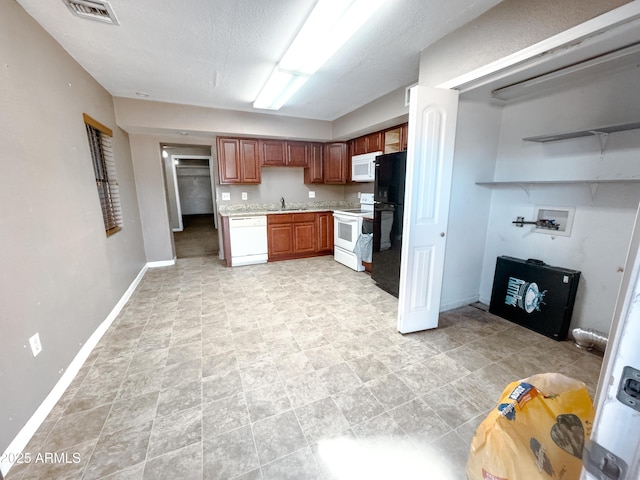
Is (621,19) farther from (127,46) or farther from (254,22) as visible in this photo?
(127,46)

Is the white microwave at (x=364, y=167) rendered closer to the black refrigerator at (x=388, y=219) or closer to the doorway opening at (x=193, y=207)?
the black refrigerator at (x=388, y=219)

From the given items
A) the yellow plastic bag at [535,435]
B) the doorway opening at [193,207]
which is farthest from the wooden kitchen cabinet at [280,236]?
the yellow plastic bag at [535,435]

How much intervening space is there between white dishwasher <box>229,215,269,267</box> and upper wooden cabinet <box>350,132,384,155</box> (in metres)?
1.97

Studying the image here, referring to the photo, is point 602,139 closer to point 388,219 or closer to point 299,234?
point 388,219

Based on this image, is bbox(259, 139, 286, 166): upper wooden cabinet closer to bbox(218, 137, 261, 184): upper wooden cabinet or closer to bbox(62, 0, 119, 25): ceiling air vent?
bbox(218, 137, 261, 184): upper wooden cabinet

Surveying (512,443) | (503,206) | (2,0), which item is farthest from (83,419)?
(503,206)

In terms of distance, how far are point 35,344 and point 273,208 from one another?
12.5 feet

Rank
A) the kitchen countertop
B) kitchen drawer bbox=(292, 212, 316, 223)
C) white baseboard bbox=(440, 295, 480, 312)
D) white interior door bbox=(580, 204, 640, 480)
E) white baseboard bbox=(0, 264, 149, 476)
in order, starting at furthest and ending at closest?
kitchen drawer bbox=(292, 212, 316, 223) < the kitchen countertop < white baseboard bbox=(440, 295, 480, 312) < white baseboard bbox=(0, 264, 149, 476) < white interior door bbox=(580, 204, 640, 480)

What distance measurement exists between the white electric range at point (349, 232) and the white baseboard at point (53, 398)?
3065mm

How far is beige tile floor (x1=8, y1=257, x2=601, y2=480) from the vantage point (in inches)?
51.4

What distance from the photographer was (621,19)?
1263 millimetres

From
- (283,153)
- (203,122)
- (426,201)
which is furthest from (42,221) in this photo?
(283,153)

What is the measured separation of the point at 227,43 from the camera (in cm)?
218

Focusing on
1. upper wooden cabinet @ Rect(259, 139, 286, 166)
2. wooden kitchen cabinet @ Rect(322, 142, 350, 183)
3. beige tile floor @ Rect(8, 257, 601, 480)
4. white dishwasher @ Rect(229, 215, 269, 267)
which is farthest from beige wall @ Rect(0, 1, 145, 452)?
wooden kitchen cabinet @ Rect(322, 142, 350, 183)
